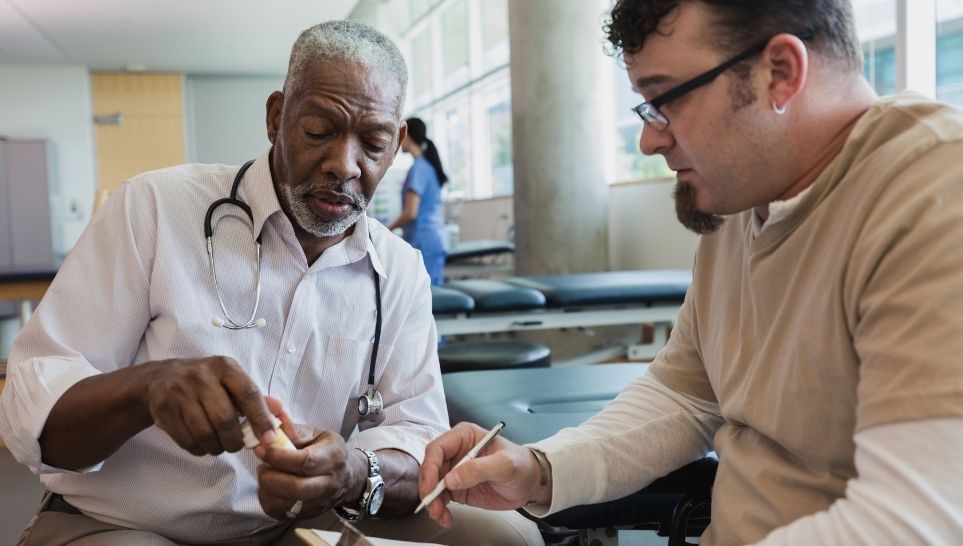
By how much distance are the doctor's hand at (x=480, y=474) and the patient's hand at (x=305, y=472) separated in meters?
0.13

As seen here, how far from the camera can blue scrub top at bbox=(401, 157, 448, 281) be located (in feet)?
19.3

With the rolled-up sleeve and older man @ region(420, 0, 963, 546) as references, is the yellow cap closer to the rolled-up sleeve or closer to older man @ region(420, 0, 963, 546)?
older man @ region(420, 0, 963, 546)

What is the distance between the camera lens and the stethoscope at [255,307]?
58.3 inches

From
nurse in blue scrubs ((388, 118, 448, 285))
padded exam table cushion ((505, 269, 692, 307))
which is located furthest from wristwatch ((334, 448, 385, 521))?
nurse in blue scrubs ((388, 118, 448, 285))

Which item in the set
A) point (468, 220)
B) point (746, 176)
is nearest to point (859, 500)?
point (746, 176)

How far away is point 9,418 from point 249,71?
15048 millimetres

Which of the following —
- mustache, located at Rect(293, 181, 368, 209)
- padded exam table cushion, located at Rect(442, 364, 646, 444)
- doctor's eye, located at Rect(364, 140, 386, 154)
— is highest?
doctor's eye, located at Rect(364, 140, 386, 154)

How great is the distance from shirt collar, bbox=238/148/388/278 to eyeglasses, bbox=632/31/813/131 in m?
0.64

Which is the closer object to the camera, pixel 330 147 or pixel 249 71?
pixel 330 147

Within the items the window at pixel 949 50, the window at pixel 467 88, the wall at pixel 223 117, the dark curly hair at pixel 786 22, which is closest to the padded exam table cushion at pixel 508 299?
the window at pixel 949 50

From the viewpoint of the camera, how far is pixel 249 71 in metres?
15.5

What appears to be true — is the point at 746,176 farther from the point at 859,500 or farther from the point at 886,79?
the point at 886,79

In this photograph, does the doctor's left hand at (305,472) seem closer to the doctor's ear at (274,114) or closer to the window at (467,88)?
the doctor's ear at (274,114)

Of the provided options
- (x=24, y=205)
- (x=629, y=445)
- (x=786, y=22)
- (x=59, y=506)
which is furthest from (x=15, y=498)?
(x=24, y=205)
